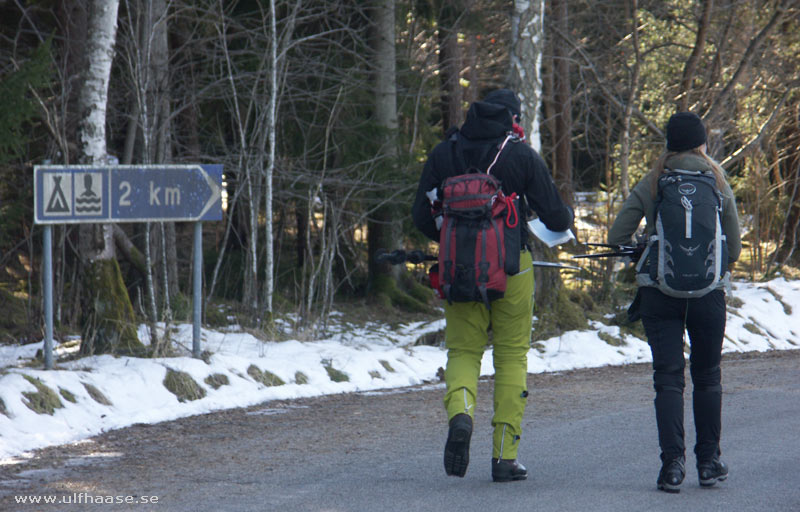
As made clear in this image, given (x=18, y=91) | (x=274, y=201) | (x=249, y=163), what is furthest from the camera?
(x=274, y=201)

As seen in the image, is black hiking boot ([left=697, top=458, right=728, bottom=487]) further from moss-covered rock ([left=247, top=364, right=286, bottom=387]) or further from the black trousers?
moss-covered rock ([left=247, top=364, right=286, bottom=387])

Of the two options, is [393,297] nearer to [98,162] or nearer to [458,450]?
[98,162]

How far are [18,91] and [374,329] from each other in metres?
6.86

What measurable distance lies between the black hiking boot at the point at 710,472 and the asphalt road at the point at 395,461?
0.20 ft

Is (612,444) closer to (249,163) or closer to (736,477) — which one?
(736,477)

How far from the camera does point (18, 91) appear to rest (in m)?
7.74

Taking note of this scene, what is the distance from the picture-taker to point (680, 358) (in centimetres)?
476

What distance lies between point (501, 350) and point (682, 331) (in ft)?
3.09

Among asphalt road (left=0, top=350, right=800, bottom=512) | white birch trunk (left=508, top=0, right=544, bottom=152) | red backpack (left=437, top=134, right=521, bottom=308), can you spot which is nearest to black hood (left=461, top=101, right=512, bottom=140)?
red backpack (left=437, top=134, right=521, bottom=308)

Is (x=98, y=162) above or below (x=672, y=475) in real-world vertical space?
above

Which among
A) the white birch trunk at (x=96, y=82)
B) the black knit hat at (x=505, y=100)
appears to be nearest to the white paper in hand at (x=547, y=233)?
the black knit hat at (x=505, y=100)

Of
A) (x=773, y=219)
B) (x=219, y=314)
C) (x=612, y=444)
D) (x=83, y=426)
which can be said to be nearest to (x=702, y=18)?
(x=773, y=219)

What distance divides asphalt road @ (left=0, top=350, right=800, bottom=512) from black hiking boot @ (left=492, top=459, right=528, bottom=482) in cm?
9

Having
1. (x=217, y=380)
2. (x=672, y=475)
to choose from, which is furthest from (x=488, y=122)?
(x=217, y=380)
